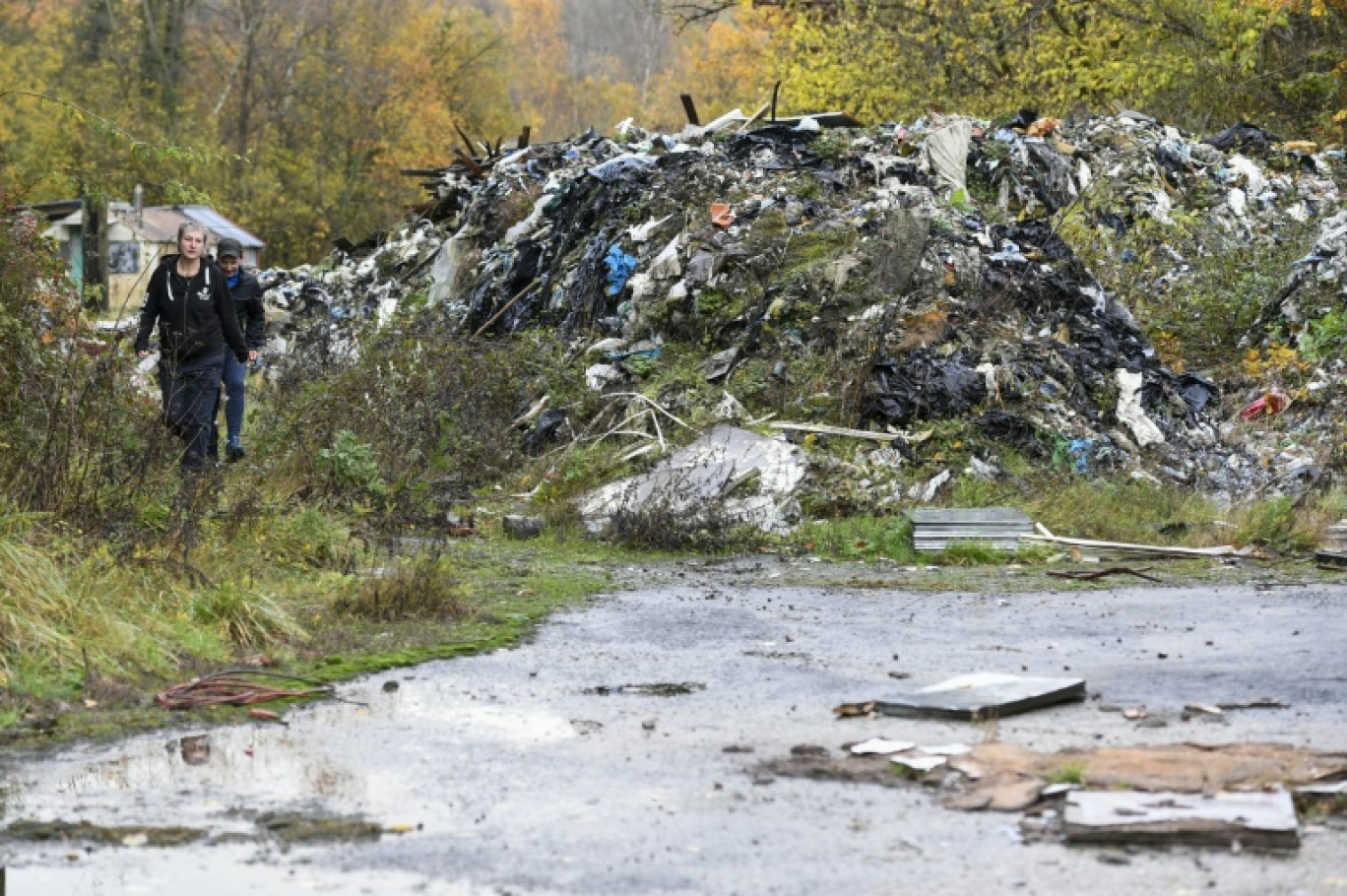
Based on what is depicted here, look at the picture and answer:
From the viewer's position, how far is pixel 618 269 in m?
17.8

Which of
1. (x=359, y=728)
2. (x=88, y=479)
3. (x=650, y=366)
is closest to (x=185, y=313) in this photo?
(x=88, y=479)

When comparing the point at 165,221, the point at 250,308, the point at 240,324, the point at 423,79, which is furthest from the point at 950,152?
the point at 423,79

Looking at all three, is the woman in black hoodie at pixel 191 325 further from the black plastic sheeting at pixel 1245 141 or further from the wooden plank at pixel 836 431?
the black plastic sheeting at pixel 1245 141

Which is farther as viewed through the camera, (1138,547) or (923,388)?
(923,388)

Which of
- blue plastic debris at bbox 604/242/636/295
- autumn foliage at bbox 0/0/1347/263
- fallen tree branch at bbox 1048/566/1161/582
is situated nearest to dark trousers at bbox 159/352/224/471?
autumn foliage at bbox 0/0/1347/263

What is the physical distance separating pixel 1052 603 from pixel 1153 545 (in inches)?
100

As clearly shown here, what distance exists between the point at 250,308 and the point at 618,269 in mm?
4127

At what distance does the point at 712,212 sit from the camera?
17.7 m

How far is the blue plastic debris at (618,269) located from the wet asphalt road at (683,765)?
8325 mm

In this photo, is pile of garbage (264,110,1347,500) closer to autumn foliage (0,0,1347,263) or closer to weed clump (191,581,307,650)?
autumn foliage (0,0,1347,263)

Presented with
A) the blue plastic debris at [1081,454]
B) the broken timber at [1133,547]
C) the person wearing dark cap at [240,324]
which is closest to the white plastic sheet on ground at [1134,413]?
the blue plastic debris at [1081,454]

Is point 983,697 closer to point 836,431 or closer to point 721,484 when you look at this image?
point 721,484

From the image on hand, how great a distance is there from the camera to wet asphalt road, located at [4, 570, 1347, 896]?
15.4ft

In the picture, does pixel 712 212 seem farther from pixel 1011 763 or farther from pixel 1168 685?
pixel 1011 763
